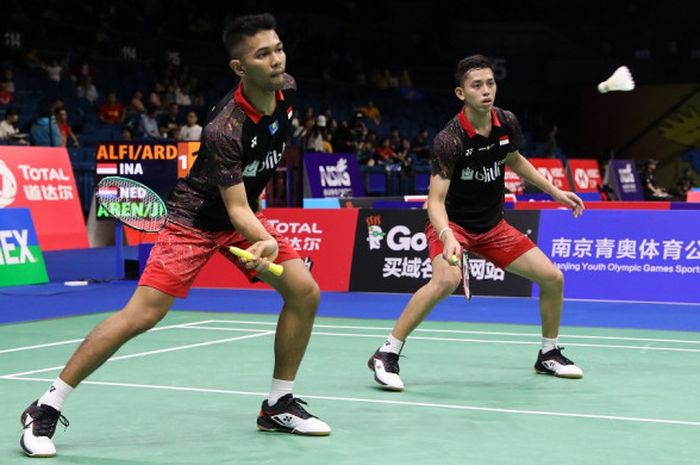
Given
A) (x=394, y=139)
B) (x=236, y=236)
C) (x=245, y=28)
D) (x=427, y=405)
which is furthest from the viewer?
(x=394, y=139)

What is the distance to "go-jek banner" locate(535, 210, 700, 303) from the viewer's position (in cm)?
1086

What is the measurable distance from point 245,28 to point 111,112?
16172 millimetres

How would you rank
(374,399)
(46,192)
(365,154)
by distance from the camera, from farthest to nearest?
(365,154), (46,192), (374,399)

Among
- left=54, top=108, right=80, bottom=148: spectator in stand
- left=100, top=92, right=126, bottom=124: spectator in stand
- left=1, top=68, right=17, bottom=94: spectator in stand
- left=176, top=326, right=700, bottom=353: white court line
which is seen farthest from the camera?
left=100, top=92, right=126, bottom=124: spectator in stand

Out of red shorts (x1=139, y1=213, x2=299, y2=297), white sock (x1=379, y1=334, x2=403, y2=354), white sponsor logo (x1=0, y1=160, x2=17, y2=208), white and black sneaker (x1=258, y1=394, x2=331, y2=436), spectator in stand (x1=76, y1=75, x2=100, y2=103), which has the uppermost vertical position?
spectator in stand (x1=76, y1=75, x2=100, y2=103)

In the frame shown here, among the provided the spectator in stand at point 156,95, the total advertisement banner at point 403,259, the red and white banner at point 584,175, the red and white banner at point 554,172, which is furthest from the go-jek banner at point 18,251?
the red and white banner at point 584,175

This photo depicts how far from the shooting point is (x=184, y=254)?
5.12 meters

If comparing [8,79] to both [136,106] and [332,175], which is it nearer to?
[136,106]

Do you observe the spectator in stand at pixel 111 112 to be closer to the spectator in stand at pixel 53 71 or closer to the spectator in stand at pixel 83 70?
the spectator in stand at pixel 83 70

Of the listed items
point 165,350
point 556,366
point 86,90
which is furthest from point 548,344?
point 86,90

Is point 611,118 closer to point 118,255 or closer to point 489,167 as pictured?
point 118,255

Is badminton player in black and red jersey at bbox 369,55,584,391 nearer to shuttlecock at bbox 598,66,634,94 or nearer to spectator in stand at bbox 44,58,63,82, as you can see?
shuttlecock at bbox 598,66,634,94

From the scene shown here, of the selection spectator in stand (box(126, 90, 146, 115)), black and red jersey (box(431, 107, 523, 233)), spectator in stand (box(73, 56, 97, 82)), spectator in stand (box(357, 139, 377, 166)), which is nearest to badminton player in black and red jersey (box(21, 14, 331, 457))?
black and red jersey (box(431, 107, 523, 233))

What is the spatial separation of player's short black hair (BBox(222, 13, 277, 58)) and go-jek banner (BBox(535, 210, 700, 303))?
668 cm
